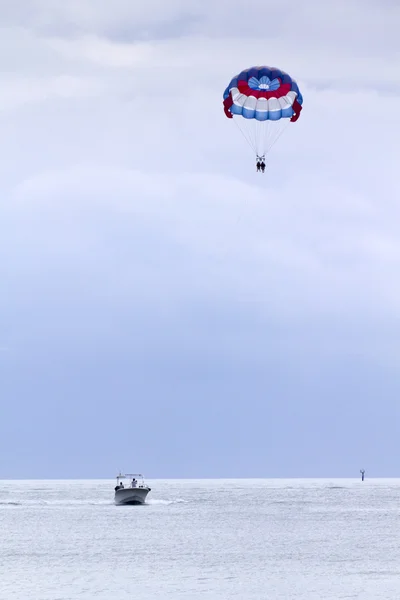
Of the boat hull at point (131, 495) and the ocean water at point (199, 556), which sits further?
the boat hull at point (131, 495)

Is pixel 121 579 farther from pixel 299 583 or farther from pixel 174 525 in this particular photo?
pixel 174 525

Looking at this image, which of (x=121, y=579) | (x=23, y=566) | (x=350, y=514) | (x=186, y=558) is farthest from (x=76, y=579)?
(x=350, y=514)

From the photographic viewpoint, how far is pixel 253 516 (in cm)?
Answer: 11006

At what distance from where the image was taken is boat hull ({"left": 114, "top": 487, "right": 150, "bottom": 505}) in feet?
407

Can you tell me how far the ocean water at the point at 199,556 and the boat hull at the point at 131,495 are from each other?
37.7 ft

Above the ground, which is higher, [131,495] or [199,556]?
[131,495]

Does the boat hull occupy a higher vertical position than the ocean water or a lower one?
higher

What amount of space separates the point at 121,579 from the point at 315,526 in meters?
38.9

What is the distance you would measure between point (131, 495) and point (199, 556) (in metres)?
56.6

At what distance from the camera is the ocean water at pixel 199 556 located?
176ft

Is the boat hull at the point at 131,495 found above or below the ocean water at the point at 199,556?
above

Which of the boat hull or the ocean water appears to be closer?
the ocean water

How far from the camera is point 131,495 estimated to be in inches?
4902

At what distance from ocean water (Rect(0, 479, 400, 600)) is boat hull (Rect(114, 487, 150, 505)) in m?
11.5
